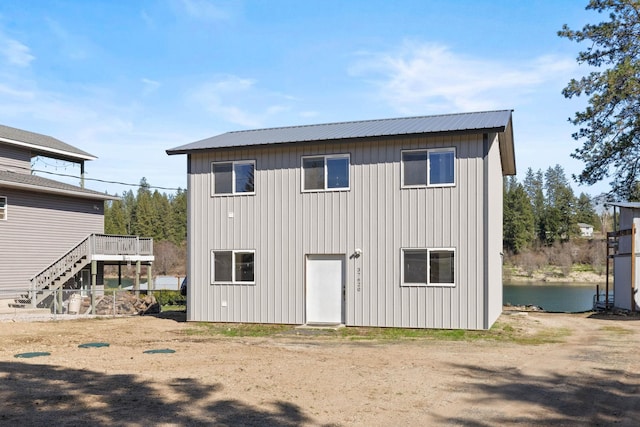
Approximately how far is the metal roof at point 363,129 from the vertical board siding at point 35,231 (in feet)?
34.6

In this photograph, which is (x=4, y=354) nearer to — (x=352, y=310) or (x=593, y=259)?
(x=352, y=310)

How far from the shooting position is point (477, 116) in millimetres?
17516

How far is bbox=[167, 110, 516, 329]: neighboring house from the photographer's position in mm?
15469

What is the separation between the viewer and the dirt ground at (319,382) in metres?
7.13

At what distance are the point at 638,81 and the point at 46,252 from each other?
24.3m

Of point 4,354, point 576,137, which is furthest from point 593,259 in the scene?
point 4,354

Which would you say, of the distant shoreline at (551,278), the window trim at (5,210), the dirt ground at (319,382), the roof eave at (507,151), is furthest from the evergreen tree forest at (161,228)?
the dirt ground at (319,382)

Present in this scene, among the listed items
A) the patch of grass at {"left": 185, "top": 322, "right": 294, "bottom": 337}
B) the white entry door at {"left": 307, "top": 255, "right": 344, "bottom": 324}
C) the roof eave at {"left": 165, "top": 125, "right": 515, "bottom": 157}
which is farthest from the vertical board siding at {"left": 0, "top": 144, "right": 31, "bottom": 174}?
the white entry door at {"left": 307, "top": 255, "right": 344, "bottom": 324}

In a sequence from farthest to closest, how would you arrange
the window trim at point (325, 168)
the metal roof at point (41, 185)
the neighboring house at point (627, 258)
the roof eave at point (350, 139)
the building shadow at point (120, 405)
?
1. the metal roof at point (41, 185)
2. the neighboring house at point (627, 258)
3. the window trim at point (325, 168)
4. the roof eave at point (350, 139)
5. the building shadow at point (120, 405)

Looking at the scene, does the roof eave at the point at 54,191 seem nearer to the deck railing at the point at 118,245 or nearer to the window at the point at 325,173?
the deck railing at the point at 118,245

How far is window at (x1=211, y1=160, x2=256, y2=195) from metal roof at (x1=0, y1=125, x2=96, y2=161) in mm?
13606

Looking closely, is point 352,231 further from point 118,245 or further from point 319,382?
point 118,245

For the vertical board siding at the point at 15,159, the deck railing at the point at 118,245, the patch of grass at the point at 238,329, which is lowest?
the patch of grass at the point at 238,329

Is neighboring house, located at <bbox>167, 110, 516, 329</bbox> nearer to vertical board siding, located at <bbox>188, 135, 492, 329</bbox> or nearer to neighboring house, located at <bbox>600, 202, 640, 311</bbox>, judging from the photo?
vertical board siding, located at <bbox>188, 135, 492, 329</bbox>
